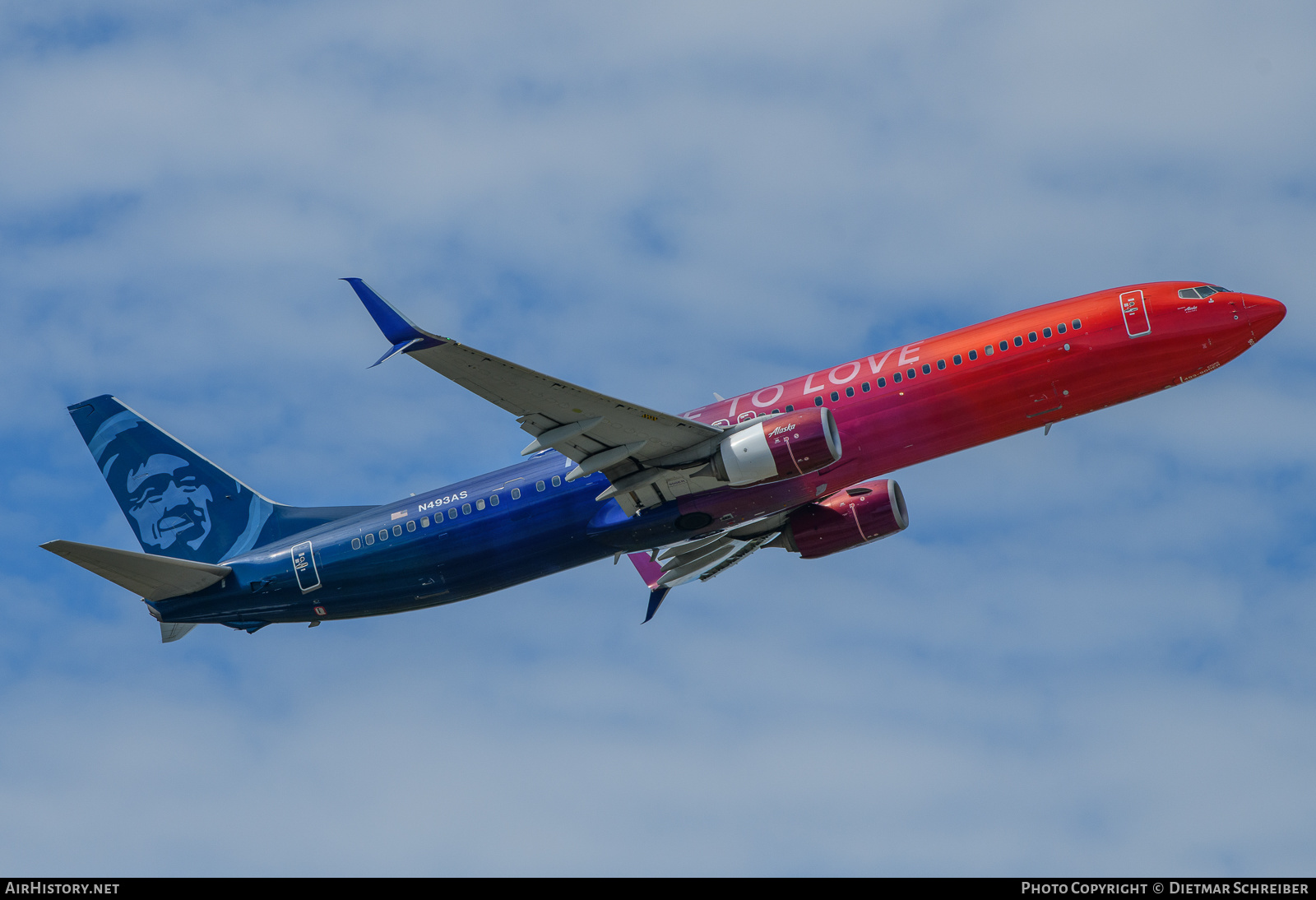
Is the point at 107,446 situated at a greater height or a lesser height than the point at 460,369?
greater

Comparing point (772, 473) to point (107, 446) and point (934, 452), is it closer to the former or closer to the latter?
point (934, 452)

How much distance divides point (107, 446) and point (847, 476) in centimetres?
2855

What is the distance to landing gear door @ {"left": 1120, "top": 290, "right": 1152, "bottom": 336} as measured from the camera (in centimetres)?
4306

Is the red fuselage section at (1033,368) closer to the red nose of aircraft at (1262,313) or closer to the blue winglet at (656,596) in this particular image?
the red nose of aircraft at (1262,313)

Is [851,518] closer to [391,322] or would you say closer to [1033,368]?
[1033,368]

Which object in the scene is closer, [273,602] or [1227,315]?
[1227,315]

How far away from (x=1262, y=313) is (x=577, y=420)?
2186cm

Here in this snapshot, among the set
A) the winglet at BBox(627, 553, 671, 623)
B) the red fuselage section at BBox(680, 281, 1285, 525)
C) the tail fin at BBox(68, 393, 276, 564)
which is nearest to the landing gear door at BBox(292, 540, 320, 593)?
the tail fin at BBox(68, 393, 276, 564)

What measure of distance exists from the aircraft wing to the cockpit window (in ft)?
50.8

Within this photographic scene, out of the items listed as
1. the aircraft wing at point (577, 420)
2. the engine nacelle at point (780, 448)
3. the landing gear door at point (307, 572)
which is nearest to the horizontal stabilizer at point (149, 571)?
the landing gear door at point (307, 572)

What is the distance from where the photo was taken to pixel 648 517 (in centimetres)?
4506
